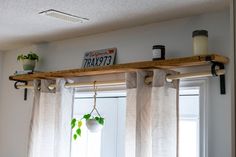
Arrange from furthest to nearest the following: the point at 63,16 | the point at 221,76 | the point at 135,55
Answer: the point at 135,55 → the point at 63,16 → the point at 221,76

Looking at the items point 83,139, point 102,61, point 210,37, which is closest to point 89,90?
point 102,61

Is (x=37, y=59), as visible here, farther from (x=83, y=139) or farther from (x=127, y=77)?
(x=127, y=77)

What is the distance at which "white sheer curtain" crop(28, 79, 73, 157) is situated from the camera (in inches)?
114

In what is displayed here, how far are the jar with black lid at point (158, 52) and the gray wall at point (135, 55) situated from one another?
4.8 inches

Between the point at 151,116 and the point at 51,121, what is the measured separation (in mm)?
1091

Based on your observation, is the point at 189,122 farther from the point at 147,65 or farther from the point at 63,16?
the point at 63,16

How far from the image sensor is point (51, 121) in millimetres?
3016

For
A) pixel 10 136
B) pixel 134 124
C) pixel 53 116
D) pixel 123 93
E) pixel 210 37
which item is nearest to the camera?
pixel 210 37

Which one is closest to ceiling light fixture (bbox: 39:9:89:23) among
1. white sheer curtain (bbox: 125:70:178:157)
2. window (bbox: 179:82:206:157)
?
white sheer curtain (bbox: 125:70:178:157)

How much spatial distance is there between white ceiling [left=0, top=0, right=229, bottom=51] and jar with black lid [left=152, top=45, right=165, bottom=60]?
215 mm

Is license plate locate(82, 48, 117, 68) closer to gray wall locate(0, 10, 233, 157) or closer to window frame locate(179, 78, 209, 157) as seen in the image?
gray wall locate(0, 10, 233, 157)

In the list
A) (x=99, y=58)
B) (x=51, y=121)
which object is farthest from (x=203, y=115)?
(x=51, y=121)

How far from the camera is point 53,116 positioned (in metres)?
3.02

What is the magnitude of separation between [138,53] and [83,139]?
1081mm
